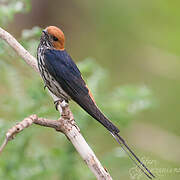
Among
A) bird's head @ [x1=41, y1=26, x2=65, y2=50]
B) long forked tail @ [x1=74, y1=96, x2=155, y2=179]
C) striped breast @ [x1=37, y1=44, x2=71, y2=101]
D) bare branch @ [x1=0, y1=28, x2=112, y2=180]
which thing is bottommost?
bare branch @ [x1=0, y1=28, x2=112, y2=180]

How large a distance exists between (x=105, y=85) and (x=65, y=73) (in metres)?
Result: 0.89

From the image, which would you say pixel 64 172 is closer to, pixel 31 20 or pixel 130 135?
pixel 130 135

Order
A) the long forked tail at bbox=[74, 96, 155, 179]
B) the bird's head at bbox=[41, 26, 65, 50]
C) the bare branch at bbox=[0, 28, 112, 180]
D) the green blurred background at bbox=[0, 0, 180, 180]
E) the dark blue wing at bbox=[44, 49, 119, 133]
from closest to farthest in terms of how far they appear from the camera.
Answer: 1. the bare branch at bbox=[0, 28, 112, 180]
2. the long forked tail at bbox=[74, 96, 155, 179]
3. the dark blue wing at bbox=[44, 49, 119, 133]
4. the bird's head at bbox=[41, 26, 65, 50]
5. the green blurred background at bbox=[0, 0, 180, 180]

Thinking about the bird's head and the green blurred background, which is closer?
the bird's head

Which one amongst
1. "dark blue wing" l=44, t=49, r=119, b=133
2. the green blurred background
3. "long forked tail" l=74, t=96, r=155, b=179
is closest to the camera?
"long forked tail" l=74, t=96, r=155, b=179

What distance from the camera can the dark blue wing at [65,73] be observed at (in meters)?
3.97

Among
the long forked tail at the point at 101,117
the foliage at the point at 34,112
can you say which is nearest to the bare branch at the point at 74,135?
the long forked tail at the point at 101,117

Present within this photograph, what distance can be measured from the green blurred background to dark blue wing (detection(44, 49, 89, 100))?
190mm

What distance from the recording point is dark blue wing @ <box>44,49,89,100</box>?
3.97 meters

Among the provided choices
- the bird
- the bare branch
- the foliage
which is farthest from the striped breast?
the bare branch

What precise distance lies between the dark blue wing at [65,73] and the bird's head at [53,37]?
0.18 ft

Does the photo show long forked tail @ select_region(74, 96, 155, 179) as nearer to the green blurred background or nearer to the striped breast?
the striped breast

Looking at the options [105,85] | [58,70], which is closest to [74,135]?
[58,70]

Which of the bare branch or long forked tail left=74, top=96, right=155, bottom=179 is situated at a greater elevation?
long forked tail left=74, top=96, right=155, bottom=179
